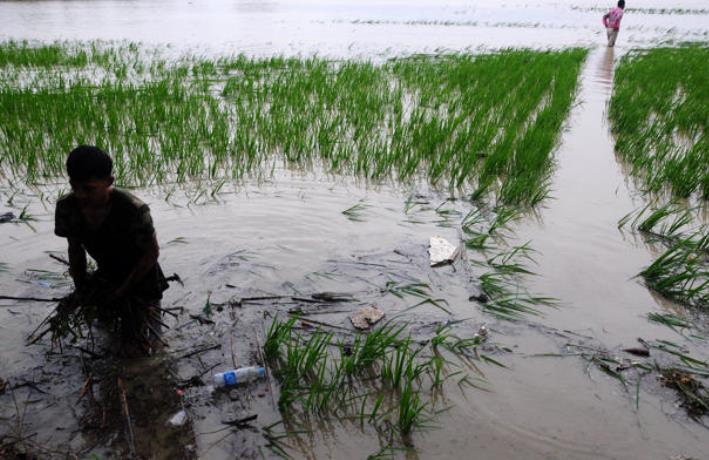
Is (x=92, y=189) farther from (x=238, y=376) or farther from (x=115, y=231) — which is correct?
(x=238, y=376)

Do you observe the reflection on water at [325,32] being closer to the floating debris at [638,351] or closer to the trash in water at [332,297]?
the trash in water at [332,297]

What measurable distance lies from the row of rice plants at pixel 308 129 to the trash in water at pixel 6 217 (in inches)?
25.0

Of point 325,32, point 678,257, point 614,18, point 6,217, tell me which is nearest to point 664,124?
→ point 678,257

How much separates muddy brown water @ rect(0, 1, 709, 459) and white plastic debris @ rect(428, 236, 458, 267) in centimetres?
7

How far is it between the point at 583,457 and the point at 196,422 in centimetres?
131

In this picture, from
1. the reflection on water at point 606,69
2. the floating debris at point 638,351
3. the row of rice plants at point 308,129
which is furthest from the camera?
the reflection on water at point 606,69

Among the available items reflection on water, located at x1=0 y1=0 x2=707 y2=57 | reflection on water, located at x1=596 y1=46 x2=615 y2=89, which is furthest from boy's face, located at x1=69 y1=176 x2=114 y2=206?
reflection on water, located at x1=0 y1=0 x2=707 y2=57

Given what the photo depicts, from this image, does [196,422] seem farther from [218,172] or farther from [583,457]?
[218,172]

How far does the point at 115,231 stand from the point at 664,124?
19.6 feet

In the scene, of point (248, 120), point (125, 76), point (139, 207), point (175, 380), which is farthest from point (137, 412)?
point (125, 76)

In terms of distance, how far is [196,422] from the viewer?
5.43 feet

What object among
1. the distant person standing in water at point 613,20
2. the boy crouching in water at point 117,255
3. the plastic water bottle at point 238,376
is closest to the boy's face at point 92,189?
the boy crouching in water at point 117,255

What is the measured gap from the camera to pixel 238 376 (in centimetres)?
184

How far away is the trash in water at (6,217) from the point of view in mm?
3119
